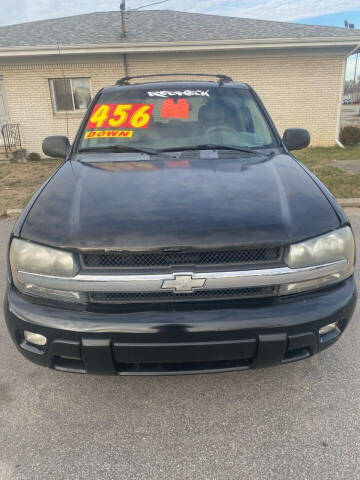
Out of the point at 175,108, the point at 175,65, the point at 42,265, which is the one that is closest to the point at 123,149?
the point at 175,108

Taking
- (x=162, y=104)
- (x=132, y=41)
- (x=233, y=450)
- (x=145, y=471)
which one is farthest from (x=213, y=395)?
(x=132, y=41)

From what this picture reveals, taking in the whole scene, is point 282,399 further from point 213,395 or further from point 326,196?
point 326,196

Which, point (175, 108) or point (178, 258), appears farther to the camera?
point (175, 108)

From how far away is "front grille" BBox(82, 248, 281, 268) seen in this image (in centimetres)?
159

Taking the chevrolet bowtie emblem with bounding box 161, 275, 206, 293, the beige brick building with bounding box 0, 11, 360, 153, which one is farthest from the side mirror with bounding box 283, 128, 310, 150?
the beige brick building with bounding box 0, 11, 360, 153

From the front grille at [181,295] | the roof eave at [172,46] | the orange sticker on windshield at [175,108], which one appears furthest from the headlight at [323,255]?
the roof eave at [172,46]

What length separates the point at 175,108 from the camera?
2.92m

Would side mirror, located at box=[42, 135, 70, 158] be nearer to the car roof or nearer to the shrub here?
the car roof

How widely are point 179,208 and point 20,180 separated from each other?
7526 millimetres

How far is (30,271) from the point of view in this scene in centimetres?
167

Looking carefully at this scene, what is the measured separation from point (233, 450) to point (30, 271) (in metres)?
1.28

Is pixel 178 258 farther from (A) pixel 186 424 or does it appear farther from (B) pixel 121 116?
(B) pixel 121 116

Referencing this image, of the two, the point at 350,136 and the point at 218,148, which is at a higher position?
the point at 218,148

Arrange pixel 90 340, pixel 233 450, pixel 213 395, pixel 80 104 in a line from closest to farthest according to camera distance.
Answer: pixel 90 340, pixel 233 450, pixel 213 395, pixel 80 104
